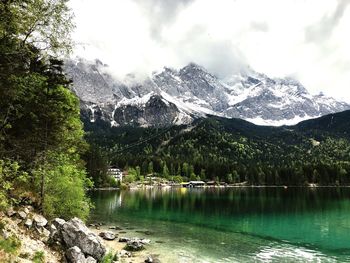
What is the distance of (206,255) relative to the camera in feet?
148

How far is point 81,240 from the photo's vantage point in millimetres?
32562

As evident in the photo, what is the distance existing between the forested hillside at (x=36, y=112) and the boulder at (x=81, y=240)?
5297 mm

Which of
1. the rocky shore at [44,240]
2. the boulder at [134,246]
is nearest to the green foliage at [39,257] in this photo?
the rocky shore at [44,240]

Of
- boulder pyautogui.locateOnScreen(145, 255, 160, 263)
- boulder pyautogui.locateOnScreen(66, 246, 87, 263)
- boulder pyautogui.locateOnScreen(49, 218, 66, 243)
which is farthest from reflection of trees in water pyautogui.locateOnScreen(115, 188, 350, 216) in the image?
boulder pyautogui.locateOnScreen(66, 246, 87, 263)

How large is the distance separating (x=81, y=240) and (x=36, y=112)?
1273cm

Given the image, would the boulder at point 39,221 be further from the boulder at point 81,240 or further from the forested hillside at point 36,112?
the forested hillside at point 36,112

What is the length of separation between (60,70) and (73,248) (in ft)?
71.9

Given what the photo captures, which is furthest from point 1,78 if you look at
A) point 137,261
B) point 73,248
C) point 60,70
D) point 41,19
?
point 137,261

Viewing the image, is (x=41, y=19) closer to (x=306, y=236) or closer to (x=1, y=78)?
(x=1, y=78)

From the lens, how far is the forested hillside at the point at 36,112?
18438 millimetres

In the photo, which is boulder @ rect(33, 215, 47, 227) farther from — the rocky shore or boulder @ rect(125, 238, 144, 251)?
boulder @ rect(125, 238, 144, 251)

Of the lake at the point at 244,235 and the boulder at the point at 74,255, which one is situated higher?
the boulder at the point at 74,255

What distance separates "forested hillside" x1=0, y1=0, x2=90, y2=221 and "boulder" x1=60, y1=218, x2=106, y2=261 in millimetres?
5297

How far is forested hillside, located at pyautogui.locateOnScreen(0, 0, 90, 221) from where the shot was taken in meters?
18.4
